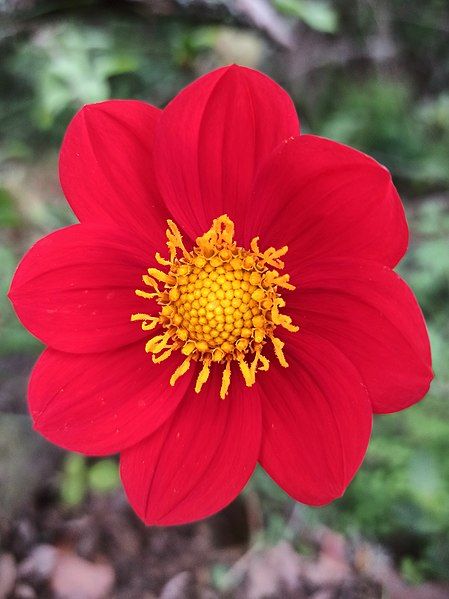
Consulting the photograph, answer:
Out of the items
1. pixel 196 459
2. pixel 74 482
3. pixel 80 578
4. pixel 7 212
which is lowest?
pixel 80 578

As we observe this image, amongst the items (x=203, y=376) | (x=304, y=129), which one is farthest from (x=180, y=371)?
(x=304, y=129)

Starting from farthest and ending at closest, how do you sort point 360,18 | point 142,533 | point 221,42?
point 360,18 < point 221,42 < point 142,533

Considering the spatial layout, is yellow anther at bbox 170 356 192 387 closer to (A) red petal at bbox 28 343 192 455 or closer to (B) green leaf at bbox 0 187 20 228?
(A) red petal at bbox 28 343 192 455

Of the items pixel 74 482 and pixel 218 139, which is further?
pixel 74 482

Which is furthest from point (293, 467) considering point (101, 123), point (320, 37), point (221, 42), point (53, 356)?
point (320, 37)

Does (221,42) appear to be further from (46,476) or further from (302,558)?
(302,558)

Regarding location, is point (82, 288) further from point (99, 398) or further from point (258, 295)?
point (258, 295)

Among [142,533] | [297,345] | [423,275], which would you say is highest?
[297,345]

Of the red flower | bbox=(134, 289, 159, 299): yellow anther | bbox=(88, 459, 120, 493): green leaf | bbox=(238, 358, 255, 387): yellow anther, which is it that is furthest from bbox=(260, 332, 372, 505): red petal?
Result: bbox=(88, 459, 120, 493): green leaf
